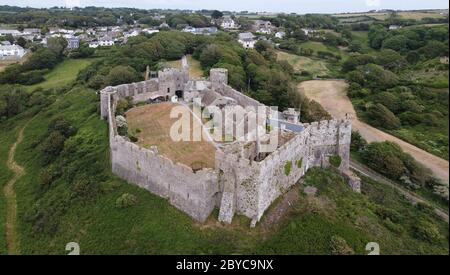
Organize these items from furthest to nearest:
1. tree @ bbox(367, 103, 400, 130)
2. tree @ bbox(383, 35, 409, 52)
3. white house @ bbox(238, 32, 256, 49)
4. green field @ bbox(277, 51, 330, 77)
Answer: white house @ bbox(238, 32, 256, 49) → green field @ bbox(277, 51, 330, 77) → tree @ bbox(383, 35, 409, 52) → tree @ bbox(367, 103, 400, 130)

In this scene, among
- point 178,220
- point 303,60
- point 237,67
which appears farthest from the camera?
point 303,60

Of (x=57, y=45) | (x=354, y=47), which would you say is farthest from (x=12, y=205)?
(x=354, y=47)

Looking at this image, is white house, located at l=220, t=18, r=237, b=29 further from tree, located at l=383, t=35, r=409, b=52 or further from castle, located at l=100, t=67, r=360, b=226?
castle, located at l=100, t=67, r=360, b=226

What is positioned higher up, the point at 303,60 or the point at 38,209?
the point at 303,60

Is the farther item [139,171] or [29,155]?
[29,155]

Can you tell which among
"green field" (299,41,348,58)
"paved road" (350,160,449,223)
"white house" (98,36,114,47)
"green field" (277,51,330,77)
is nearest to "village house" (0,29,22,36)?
"white house" (98,36,114,47)

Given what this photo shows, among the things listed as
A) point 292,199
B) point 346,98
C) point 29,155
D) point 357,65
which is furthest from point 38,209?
point 357,65

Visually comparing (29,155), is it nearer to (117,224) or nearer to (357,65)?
(117,224)
